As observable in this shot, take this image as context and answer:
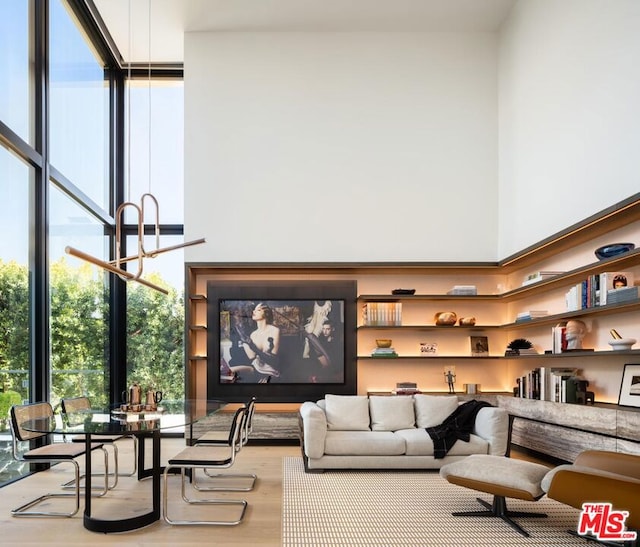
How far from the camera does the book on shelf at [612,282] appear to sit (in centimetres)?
481

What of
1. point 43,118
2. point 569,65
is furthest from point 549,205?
point 43,118

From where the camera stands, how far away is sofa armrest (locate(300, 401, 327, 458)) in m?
5.78

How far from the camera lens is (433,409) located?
21.0 ft

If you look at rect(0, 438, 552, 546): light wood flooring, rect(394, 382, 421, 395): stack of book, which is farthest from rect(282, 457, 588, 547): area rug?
rect(394, 382, 421, 395): stack of book

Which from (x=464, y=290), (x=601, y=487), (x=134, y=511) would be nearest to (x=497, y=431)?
(x=464, y=290)

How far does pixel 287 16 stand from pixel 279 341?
13.0 feet

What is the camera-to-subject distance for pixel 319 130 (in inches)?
→ 307

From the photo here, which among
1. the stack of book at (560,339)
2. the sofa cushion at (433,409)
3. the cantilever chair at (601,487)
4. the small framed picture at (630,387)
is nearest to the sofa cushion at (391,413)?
the sofa cushion at (433,409)

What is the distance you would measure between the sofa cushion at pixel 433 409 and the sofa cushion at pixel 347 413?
22.1 inches

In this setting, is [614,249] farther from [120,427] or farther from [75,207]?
[75,207]

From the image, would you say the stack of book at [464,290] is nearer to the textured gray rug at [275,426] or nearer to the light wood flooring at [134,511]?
the textured gray rug at [275,426]

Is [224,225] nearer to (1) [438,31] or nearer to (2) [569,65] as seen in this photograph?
(1) [438,31]

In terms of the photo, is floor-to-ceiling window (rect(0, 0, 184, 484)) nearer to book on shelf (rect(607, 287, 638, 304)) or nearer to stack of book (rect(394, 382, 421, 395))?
stack of book (rect(394, 382, 421, 395))

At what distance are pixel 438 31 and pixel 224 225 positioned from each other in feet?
12.0
